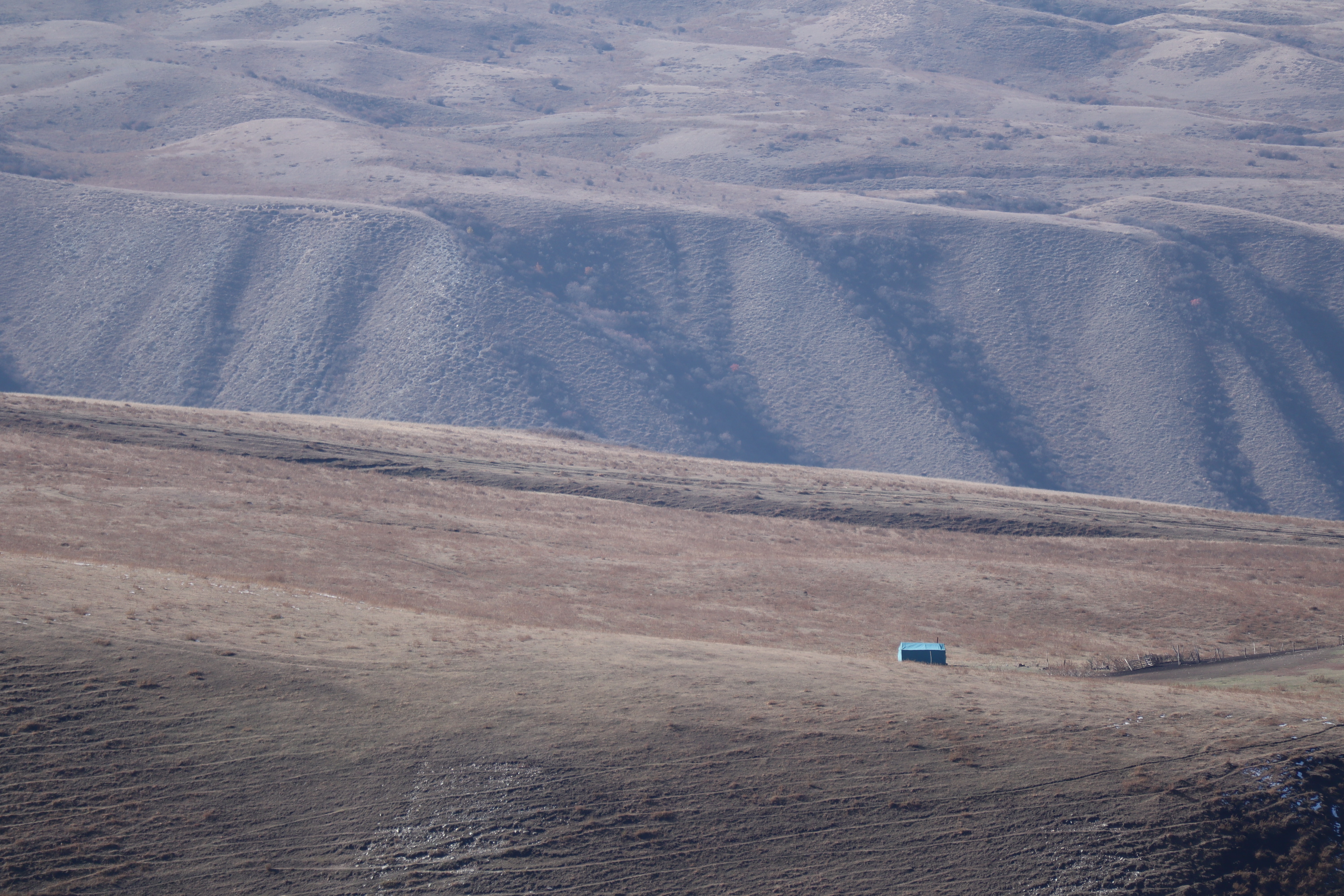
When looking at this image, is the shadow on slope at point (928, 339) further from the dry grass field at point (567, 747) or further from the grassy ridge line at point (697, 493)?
the dry grass field at point (567, 747)

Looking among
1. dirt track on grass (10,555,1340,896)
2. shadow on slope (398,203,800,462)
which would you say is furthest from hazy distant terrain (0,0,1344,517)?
dirt track on grass (10,555,1340,896)

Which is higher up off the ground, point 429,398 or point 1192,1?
point 1192,1

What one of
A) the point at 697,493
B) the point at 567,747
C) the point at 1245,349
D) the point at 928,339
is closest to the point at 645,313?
the point at 928,339

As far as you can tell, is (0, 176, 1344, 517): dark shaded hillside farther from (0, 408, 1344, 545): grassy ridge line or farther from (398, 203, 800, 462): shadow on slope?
(0, 408, 1344, 545): grassy ridge line

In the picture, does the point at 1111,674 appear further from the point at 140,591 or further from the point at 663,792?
the point at 140,591

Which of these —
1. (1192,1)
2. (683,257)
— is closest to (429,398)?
(683,257)

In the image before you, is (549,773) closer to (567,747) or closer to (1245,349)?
(567,747)

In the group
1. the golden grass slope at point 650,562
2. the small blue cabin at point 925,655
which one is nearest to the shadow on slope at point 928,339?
the golden grass slope at point 650,562
